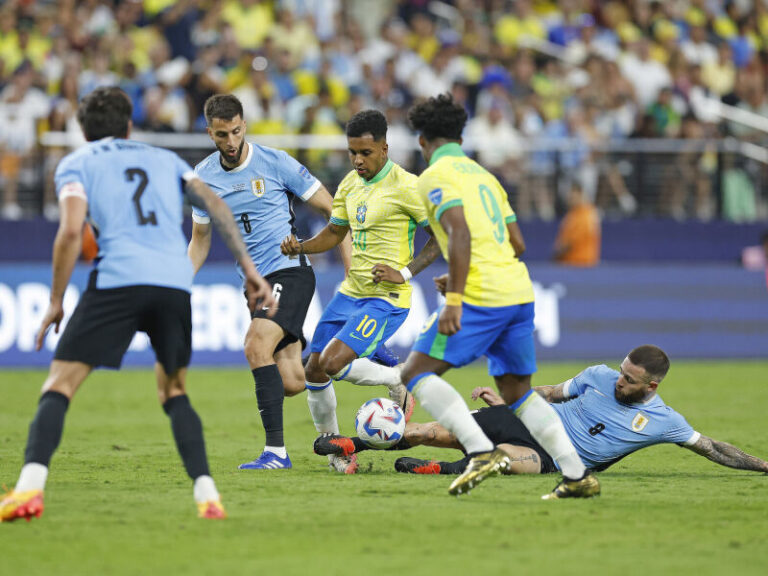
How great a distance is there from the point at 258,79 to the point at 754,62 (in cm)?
975

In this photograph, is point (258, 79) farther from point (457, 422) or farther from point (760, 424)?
point (457, 422)

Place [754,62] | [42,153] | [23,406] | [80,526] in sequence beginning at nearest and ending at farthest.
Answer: [80,526], [23,406], [42,153], [754,62]

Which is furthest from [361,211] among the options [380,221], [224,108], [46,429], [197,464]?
[46,429]

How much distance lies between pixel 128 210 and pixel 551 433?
2752 mm

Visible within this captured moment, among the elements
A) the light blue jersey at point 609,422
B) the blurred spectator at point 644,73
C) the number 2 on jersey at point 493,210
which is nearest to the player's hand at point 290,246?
the number 2 on jersey at point 493,210

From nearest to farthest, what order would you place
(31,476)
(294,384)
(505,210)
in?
(31,476), (505,210), (294,384)

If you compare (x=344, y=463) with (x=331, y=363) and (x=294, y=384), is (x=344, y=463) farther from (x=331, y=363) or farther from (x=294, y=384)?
(x=294, y=384)

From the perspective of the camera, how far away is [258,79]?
18.5 m

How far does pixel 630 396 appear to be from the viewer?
783cm

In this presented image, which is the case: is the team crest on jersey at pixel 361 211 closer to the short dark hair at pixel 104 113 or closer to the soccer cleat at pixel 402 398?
the soccer cleat at pixel 402 398

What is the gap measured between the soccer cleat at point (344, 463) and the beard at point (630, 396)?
6.31 ft

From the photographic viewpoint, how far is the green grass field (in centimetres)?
523

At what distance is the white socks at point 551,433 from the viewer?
6.91 metres

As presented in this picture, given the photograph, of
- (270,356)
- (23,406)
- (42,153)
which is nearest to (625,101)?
(42,153)
